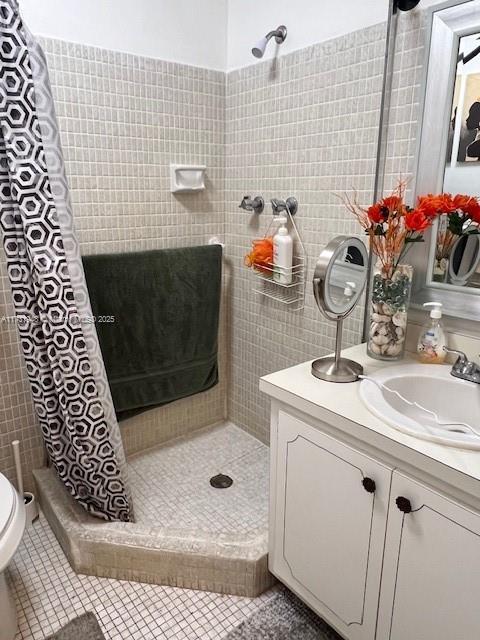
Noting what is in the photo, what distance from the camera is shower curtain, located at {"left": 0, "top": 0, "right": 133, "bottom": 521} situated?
125 cm

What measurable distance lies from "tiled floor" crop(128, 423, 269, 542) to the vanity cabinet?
0.29 meters

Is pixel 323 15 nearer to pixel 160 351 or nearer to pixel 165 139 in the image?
pixel 165 139

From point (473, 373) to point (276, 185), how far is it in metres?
1.04

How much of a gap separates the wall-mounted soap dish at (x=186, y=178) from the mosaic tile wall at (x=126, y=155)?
0.03 m

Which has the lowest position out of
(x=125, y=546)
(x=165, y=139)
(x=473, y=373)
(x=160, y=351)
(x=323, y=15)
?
(x=125, y=546)

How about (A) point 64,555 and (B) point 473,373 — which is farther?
(A) point 64,555

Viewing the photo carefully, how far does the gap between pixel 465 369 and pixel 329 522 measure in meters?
0.55

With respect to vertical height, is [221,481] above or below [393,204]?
below

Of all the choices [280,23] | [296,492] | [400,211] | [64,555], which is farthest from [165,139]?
[64,555]

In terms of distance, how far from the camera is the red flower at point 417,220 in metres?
1.17

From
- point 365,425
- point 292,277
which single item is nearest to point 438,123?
point 292,277

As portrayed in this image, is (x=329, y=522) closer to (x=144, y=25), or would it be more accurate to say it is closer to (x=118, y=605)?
(x=118, y=605)

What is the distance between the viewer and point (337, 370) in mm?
1241

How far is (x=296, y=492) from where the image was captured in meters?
1.25
